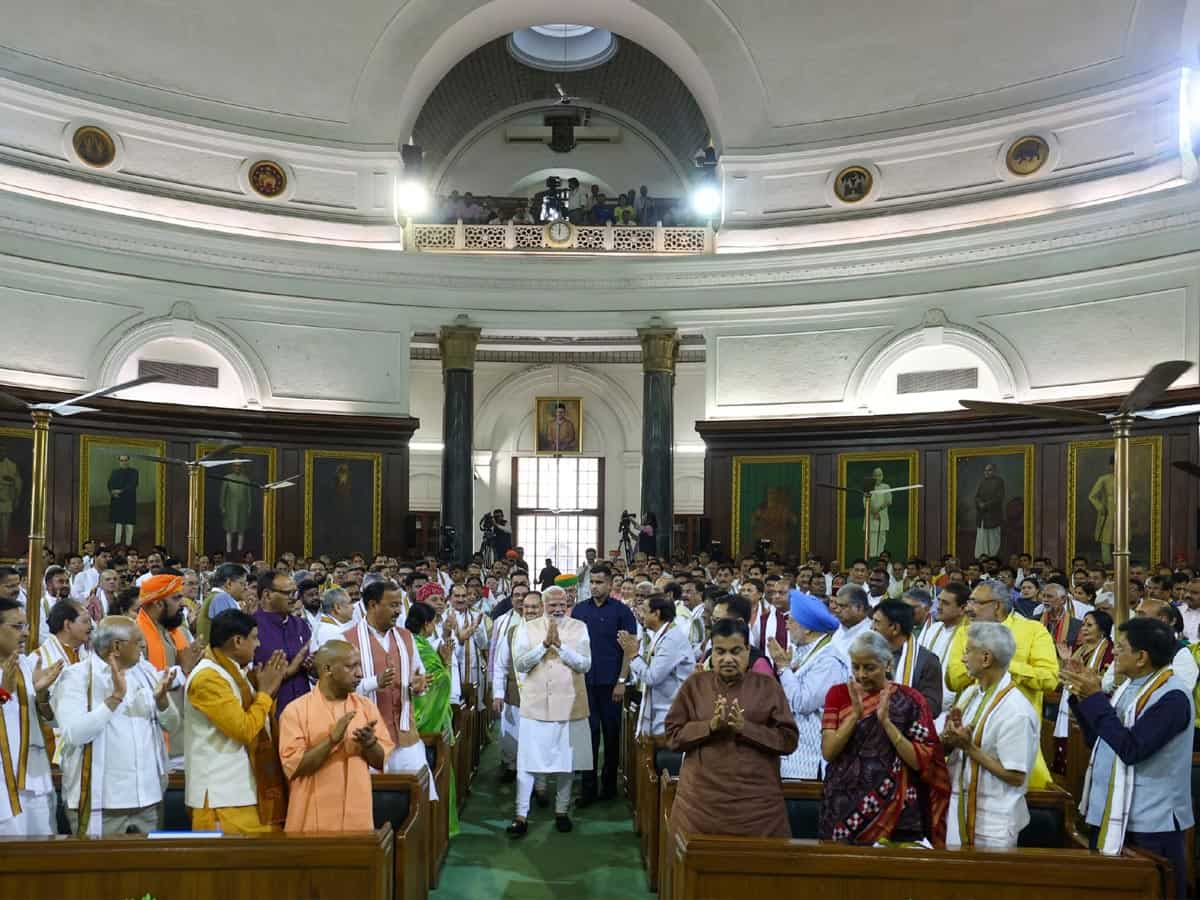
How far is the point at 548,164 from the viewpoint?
30250 mm

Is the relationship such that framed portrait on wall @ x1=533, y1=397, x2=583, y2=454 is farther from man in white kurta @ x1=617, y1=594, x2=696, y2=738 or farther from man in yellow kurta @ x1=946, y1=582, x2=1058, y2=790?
man in yellow kurta @ x1=946, y1=582, x2=1058, y2=790

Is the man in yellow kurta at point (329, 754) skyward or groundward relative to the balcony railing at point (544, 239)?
groundward

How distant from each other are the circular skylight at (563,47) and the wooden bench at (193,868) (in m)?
26.7

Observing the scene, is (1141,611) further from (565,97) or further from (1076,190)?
(565,97)

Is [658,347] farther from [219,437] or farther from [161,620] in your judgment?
[161,620]

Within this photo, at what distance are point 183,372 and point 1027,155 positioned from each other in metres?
15.7

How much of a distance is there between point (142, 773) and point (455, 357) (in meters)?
16.8

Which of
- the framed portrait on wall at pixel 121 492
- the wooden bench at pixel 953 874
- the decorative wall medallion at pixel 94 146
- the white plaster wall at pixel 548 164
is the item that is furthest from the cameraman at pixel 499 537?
the wooden bench at pixel 953 874

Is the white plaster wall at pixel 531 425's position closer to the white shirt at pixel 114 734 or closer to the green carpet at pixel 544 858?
the green carpet at pixel 544 858

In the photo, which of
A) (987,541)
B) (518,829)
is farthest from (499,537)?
(518,829)

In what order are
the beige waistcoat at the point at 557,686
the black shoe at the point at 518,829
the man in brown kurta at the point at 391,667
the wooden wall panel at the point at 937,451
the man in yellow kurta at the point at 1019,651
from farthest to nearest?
the wooden wall panel at the point at 937,451 → the beige waistcoat at the point at 557,686 → the black shoe at the point at 518,829 → the man in brown kurta at the point at 391,667 → the man in yellow kurta at the point at 1019,651

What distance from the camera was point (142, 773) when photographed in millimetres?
5359

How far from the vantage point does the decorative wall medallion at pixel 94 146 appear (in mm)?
19203

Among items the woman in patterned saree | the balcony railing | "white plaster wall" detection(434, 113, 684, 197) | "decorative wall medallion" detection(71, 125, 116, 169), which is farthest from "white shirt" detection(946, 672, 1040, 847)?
"white plaster wall" detection(434, 113, 684, 197)
